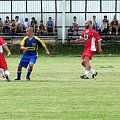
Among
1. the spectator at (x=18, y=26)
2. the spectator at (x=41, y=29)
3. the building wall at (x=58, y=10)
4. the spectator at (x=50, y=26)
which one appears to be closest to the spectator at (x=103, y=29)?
the building wall at (x=58, y=10)

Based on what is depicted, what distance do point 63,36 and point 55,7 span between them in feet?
17.8

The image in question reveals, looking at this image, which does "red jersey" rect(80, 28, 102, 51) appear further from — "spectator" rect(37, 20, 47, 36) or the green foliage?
"spectator" rect(37, 20, 47, 36)

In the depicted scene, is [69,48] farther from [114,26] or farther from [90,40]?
[90,40]

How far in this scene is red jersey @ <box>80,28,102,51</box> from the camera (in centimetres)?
2439

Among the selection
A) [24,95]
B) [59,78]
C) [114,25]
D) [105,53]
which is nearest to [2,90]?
[24,95]

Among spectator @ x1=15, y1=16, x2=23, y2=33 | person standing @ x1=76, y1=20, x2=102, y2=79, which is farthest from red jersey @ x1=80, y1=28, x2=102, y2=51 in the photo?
spectator @ x1=15, y1=16, x2=23, y2=33

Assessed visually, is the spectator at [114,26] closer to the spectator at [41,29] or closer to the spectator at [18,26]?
the spectator at [41,29]

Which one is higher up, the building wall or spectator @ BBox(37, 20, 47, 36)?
the building wall

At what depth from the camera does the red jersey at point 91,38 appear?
80.0 ft

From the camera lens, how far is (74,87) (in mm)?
19516

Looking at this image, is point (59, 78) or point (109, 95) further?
point (59, 78)

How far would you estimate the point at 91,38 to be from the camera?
966 inches

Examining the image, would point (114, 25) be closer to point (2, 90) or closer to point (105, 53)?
point (105, 53)

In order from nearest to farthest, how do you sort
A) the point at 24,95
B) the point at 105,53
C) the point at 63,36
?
the point at 24,95 → the point at 105,53 → the point at 63,36
